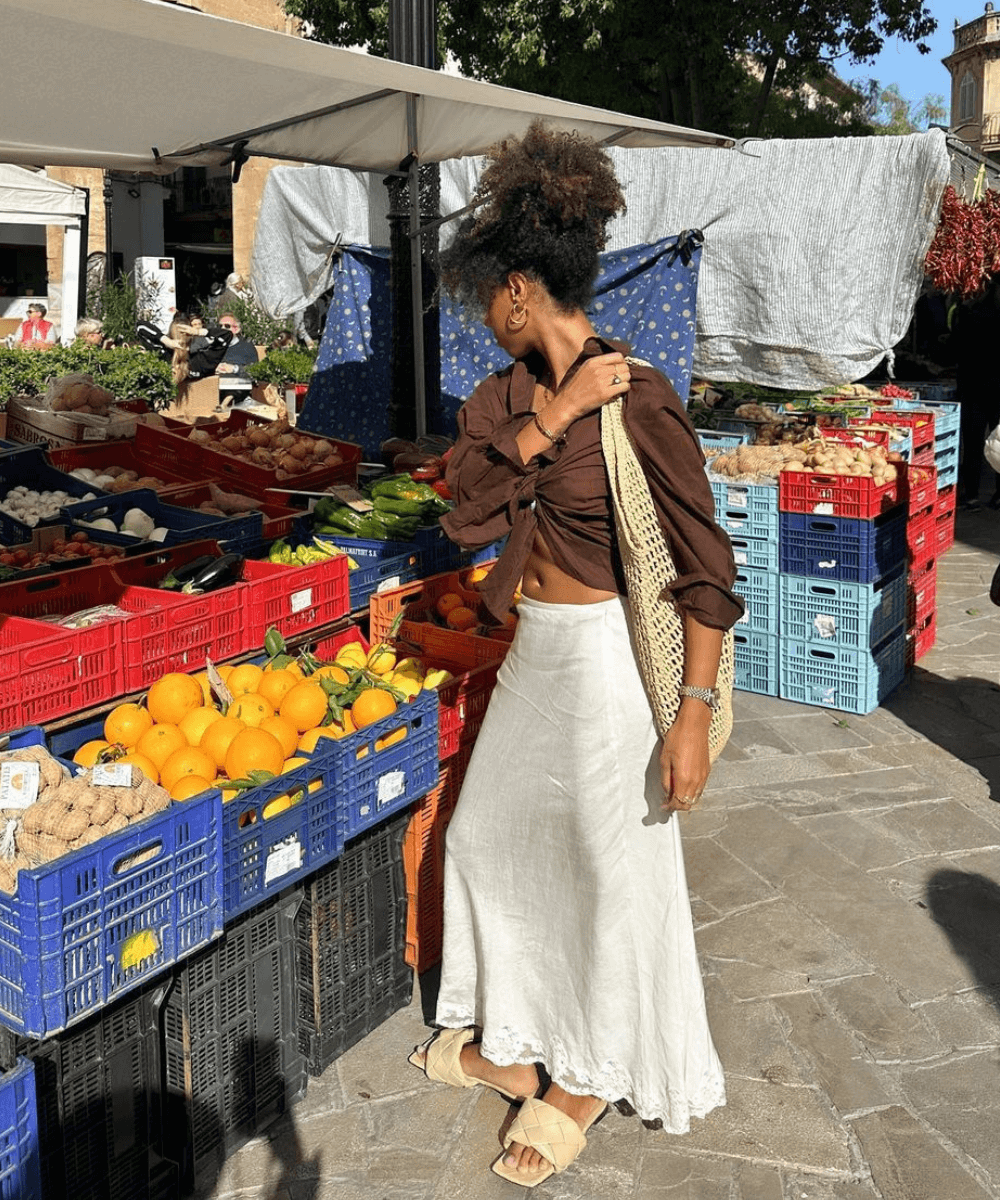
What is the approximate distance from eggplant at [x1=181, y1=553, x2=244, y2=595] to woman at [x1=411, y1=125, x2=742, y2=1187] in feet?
5.46

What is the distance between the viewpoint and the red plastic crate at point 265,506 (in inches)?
209

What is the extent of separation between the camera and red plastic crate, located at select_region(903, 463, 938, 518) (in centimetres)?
664

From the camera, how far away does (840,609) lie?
6.38m

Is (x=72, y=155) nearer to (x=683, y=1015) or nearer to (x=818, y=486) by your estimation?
(x=818, y=486)

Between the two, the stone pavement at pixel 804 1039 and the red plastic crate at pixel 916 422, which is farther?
the red plastic crate at pixel 916 422

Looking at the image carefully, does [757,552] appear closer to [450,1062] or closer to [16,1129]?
[450,1062]

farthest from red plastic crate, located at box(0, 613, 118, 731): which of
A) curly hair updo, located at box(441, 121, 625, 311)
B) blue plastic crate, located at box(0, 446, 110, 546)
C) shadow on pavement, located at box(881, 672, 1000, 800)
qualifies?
shadow on pavement, located at box(881, 672, 1000, 800)

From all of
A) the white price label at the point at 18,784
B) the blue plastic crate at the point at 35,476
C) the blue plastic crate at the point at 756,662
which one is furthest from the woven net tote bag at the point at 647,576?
the blue plastic crate at the point at 756,662

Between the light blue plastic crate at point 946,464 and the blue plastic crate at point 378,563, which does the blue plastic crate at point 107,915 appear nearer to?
the blue plastic crate at point 378,563

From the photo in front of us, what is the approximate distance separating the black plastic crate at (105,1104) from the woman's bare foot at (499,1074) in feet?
2.65

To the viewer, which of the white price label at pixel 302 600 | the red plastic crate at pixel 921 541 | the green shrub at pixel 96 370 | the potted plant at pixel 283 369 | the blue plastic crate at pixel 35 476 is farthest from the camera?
the potted plant at pixel 283 369

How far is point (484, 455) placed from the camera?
2770 mm

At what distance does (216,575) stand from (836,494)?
10.8ft

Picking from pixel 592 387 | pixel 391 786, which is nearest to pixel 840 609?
pixel 391 786
